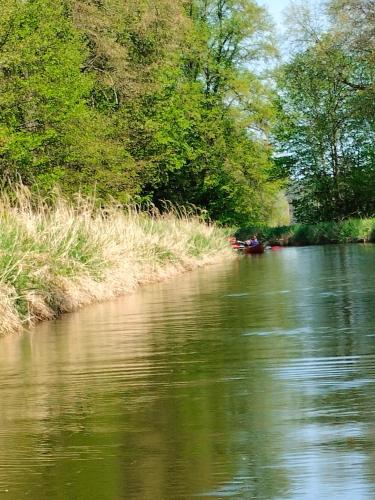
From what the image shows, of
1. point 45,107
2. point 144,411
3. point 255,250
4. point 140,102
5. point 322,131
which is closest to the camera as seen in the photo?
point 144,411

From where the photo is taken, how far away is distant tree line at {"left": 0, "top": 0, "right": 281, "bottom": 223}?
31.9m

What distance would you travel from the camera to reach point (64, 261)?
17.4m

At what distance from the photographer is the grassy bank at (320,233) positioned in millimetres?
52406

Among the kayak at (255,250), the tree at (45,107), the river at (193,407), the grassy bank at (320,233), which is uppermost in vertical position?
the tree at (45,107)

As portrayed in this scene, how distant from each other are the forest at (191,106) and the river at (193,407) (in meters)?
17.2

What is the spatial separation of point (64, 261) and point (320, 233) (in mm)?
37779

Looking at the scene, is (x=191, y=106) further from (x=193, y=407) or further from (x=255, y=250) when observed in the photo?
(x=193, y=407)

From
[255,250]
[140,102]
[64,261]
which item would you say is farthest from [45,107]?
[64,261]

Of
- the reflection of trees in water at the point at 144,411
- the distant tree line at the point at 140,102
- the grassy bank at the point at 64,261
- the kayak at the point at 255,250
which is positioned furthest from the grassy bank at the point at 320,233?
the reflection of trees in water at the point at 144,411

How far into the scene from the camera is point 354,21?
48375 millimetres

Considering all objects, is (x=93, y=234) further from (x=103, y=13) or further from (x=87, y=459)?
(x=103, y=13)

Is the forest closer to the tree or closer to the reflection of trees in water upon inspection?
the tree

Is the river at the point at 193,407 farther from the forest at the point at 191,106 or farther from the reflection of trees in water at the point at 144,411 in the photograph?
the forest at the point at 191,106

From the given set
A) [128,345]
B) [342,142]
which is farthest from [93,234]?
[342,142]
